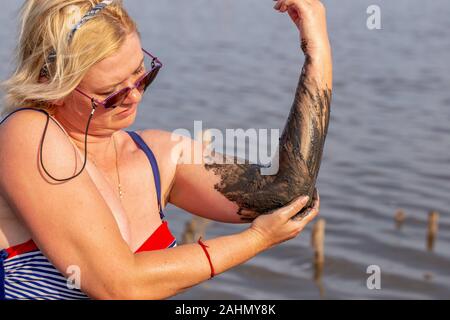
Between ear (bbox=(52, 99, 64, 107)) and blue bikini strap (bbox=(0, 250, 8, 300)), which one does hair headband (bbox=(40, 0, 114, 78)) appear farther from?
blue bikini strap (bbox=(0, 250, 8, 300))

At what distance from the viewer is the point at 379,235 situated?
404 inches

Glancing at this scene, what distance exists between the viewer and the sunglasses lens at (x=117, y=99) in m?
3.28

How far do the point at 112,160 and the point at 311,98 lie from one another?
847 millimetres

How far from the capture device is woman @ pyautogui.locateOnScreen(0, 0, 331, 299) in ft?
10.3

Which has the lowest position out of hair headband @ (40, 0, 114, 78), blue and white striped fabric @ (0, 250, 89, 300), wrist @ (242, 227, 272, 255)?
blue and white striped fabric @ (0, 250, 89, 300)

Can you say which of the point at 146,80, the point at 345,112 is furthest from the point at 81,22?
the point at 345,112

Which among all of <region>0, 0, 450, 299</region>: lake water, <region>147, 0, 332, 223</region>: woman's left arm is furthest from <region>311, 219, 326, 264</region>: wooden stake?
<region>147, 0, 332, 223</region>: woman's left arm

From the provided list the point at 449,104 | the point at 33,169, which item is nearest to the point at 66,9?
the point at 33,169

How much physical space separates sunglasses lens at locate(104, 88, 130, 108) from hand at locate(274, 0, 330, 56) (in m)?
0.75

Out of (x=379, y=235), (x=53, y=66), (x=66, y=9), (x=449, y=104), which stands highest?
(x=66, y=9)

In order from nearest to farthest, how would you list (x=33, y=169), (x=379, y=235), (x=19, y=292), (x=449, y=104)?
1. (x=33, y=169)
2. (x=19, y=292)
3. (x=379, y=235)
4. (x=449, y=104)

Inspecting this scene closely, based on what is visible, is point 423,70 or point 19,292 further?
point 423,70

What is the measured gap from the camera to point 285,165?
12.3ft

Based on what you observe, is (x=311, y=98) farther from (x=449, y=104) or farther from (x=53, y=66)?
(x=449, y=104)
